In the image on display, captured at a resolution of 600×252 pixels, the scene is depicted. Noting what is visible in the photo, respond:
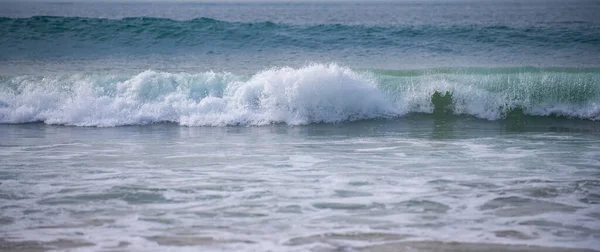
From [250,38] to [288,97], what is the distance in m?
10.6

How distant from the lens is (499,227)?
5.10 metres

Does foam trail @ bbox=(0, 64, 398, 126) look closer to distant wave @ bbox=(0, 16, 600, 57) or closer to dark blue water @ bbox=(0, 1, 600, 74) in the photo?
dark blue water @ bbox=(0, 1, 600, 74)

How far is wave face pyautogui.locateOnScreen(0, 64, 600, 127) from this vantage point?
11.5 m

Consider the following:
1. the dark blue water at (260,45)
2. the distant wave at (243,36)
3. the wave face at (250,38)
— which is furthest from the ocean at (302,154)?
the distant wave at (243,36)

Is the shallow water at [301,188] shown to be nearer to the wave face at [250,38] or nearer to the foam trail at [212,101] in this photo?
the foam trail at [212,101]

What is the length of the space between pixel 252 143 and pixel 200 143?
780 mm

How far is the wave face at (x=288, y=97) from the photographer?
451 inches

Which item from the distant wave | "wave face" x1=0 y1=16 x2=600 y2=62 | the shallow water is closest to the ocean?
the shallow water

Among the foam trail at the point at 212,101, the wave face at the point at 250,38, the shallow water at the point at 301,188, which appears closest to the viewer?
the shallow water at the point at 301,188

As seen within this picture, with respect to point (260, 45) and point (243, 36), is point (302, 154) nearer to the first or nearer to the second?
point (260, 45)

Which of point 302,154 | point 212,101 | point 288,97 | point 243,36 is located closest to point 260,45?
point 243,36

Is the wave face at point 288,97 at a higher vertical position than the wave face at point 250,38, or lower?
lower

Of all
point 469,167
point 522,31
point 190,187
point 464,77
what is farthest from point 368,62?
point 190,187

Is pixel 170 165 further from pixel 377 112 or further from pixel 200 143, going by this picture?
pixel 377 112
